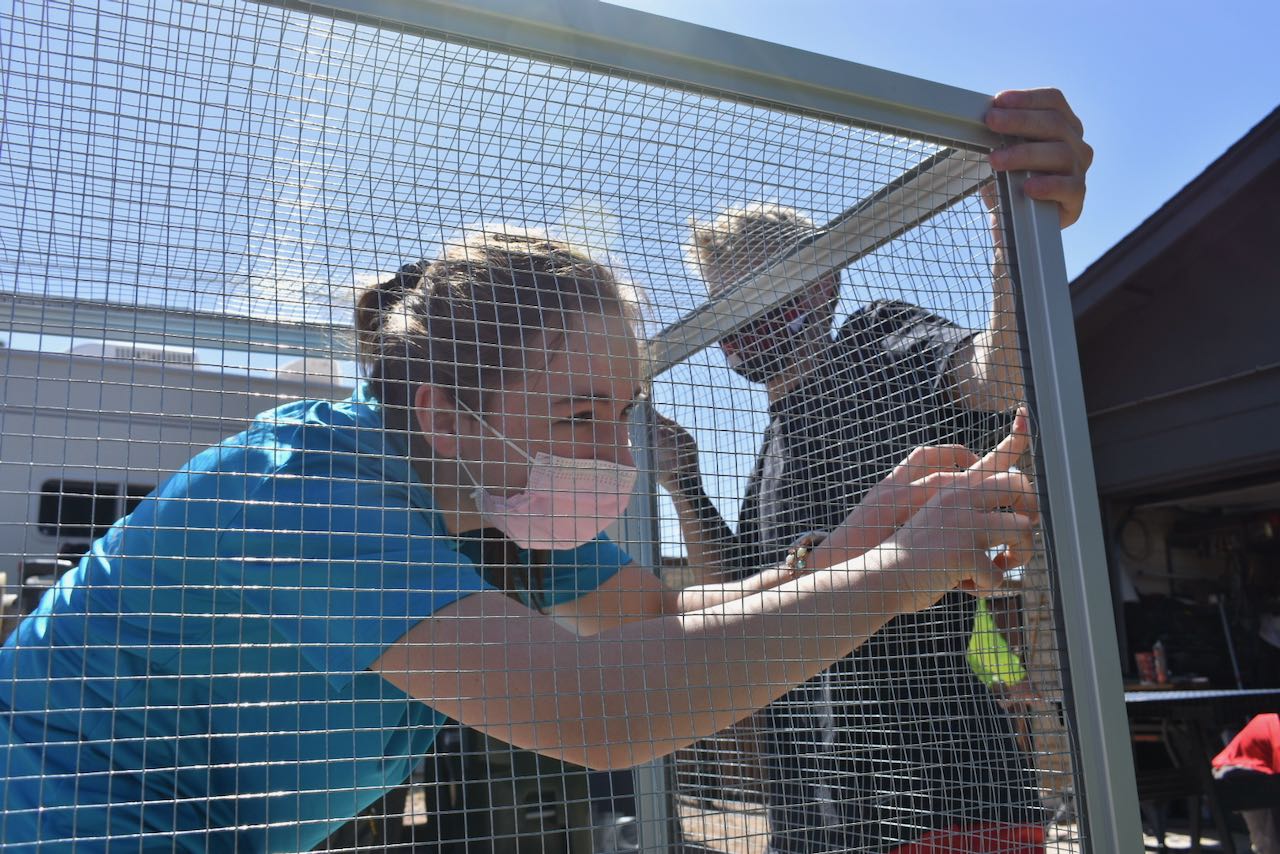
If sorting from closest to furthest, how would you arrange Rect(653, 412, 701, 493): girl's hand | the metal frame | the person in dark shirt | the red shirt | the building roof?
the metal frame < the person in dark shirt < Rect(653, 412, 701, 493): girl's hand < the red shirt < the building roof

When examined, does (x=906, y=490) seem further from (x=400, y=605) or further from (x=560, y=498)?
(x=400, y=605)

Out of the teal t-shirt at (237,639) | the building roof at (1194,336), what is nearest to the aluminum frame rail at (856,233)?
the teal t-shirt at (237,639)

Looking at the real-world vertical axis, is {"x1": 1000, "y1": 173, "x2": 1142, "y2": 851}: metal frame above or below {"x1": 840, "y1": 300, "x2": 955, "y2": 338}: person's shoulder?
below

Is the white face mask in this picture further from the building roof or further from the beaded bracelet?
the building roof

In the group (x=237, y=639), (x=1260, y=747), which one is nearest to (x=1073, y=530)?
(x=237, y=639)

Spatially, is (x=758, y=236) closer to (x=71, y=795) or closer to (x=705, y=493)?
(x=705, y=493)

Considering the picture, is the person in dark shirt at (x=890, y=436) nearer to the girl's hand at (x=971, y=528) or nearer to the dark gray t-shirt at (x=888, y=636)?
the dark gray t-shirt at (x=888, y=636)

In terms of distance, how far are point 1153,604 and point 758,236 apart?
7.03m

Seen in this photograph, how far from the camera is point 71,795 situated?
30.4 inches

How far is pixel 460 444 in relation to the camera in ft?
3.07

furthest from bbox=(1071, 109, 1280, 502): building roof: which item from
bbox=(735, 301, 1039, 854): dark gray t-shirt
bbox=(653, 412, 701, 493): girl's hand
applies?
bbox=(653, 412, 701, 493): girl's hand

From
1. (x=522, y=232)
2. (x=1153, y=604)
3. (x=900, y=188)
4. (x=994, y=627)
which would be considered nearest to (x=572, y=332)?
(x=522, y=232)

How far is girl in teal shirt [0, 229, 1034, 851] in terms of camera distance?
71 cm

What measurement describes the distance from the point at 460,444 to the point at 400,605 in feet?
0.83
